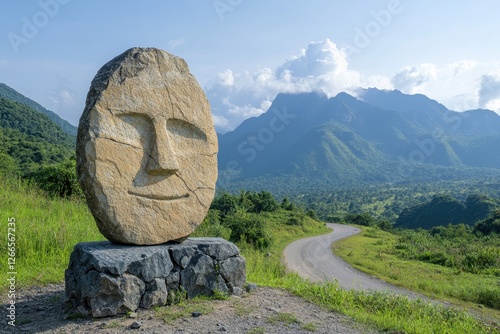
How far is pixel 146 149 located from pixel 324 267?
62.0 ft

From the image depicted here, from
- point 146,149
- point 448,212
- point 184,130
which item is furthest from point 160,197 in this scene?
point 448,212

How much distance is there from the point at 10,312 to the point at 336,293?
20.0 ft

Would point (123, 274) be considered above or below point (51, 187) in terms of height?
below

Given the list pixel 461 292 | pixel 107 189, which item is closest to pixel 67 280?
pixel 107 189

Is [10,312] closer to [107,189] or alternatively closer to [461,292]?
[107,189]

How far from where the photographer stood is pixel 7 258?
8.73m

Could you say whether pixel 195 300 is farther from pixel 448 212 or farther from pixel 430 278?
pixel 448 212

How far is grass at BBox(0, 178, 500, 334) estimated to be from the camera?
7617 millimetres

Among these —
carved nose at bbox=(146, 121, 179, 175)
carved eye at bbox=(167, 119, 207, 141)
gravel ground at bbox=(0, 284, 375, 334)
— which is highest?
carved eye at bbox=(167, 119, 207, 141)

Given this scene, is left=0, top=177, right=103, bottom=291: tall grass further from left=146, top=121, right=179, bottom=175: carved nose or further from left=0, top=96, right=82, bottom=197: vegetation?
left=146, top=121, right=179, bottom=175: carved nose

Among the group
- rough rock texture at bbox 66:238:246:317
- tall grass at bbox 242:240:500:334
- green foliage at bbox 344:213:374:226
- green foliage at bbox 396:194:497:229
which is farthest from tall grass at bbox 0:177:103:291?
green foliage at bbox 396:194:497:229

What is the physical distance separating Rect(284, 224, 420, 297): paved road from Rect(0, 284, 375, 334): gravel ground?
9.10 meters

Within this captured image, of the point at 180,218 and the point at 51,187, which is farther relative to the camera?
the point at 51,187

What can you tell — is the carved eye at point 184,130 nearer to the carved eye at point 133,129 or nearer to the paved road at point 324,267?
the carved eye at point 133,129
